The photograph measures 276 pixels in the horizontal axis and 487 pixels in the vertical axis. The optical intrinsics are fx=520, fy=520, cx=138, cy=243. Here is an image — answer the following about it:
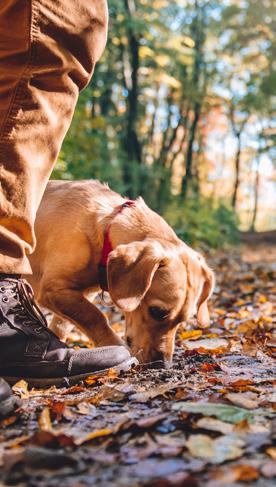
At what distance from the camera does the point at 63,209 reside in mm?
3627

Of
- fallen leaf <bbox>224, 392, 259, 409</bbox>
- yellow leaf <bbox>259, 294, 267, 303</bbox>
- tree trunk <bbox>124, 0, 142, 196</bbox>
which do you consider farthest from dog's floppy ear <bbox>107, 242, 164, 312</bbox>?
tree trunk <bbox>124, 0, 142, 196</bbox>

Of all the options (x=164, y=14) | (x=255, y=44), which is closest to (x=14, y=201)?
(x=164, y=14)

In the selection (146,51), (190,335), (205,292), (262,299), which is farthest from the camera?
(146,51)

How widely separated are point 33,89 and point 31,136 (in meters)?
0.22

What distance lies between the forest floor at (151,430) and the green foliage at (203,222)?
10.4 m

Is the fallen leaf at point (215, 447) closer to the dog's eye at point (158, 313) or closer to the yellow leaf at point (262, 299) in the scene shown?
the dog's eye at point (158, 313)

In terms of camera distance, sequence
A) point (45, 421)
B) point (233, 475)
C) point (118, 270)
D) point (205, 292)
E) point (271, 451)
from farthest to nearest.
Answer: point (205, 292) → point (118, 270) → point (45, 421) → point (271, 451) → point (233, 475)

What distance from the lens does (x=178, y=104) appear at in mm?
28625

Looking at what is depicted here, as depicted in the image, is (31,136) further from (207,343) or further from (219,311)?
(219,311)

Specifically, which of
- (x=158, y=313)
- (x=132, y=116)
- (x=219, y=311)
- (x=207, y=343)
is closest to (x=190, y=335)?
(x=207, y=343)

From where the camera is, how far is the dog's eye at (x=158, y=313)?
3.29 m

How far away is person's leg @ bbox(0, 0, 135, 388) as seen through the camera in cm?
230

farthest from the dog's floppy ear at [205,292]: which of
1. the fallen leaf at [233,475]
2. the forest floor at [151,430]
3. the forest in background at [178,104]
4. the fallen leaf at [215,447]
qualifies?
the forest in background at [178,104]

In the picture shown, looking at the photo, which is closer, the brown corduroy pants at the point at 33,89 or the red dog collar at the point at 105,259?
the brown corduroy pants at the point at 33,89
